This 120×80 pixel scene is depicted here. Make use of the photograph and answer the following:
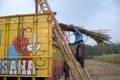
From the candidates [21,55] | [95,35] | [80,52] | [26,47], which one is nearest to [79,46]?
[80,52]

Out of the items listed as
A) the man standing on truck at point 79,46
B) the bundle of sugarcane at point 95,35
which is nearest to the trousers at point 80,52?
the man standing on truck at point 79,46

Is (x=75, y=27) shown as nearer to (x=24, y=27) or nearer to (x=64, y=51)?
(x=64, y=51)

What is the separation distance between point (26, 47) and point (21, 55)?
0.91ft

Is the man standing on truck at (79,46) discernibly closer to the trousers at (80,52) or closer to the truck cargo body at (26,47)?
the trousers at (80,52)

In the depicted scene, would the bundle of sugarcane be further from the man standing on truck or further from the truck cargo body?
the truck cargo body

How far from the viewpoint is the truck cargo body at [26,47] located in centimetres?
800

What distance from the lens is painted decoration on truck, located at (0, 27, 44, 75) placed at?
8.09 m

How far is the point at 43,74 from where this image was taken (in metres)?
7.96

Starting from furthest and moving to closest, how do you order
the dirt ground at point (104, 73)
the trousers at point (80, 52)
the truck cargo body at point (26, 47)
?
the dirt ground at point (104, 73)
the trousers at point (80, 52)
the truck cargo body at point (26, 47)

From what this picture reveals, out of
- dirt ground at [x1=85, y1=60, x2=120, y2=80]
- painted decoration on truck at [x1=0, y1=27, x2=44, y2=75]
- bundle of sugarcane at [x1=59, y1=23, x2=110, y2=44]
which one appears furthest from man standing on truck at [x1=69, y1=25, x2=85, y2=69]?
dirt ground at [x1=85, y1=60, x2=120, y2=80]

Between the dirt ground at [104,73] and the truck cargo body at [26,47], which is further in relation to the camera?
the dirt ground at [104,73]

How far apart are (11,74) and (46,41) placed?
143 cm

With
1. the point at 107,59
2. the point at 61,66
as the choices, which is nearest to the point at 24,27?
the point at 61,66

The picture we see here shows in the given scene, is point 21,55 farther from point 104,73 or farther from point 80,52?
point 104,73
